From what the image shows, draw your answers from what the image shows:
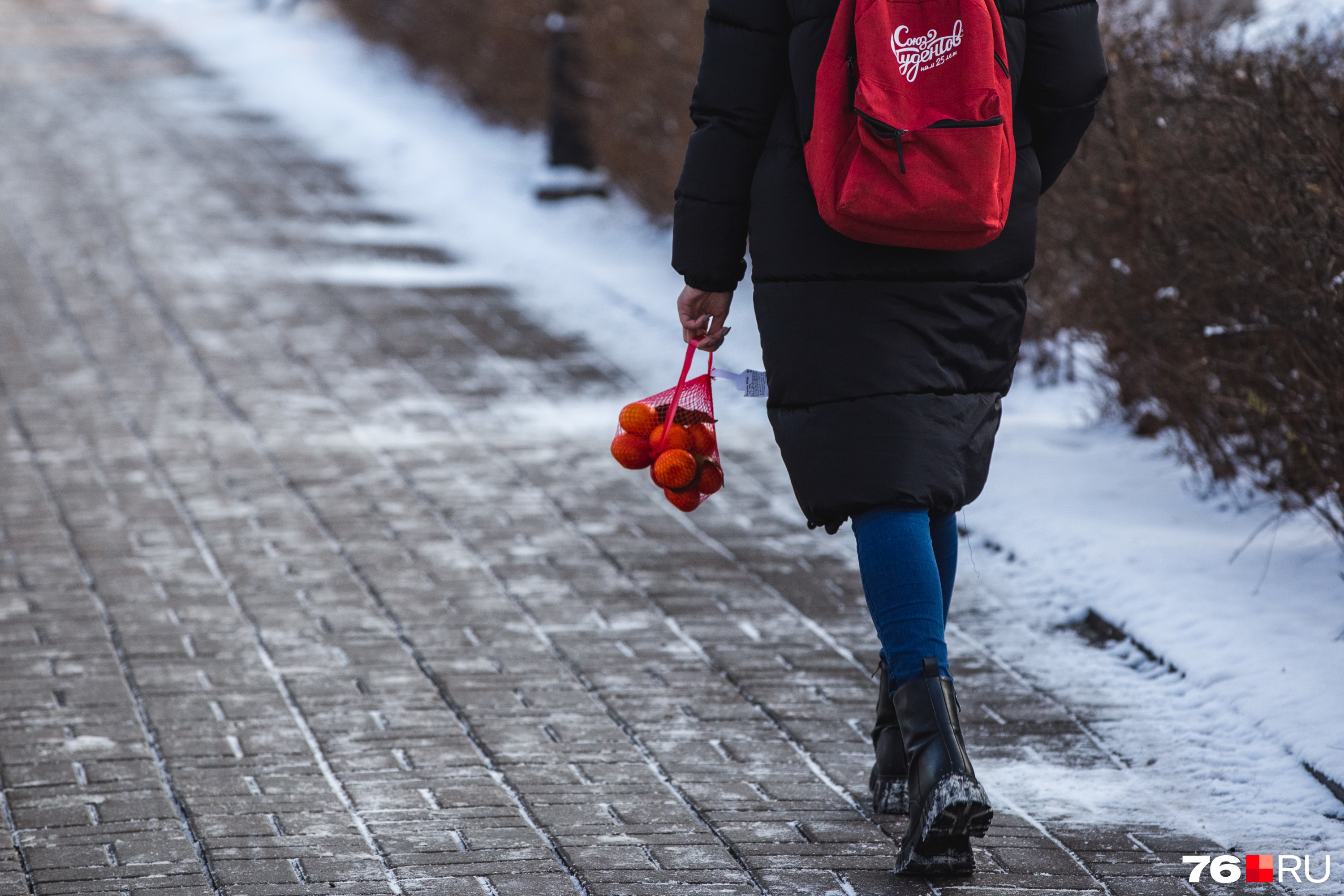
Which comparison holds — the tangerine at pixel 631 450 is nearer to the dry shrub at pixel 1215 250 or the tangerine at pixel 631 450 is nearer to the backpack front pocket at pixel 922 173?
the backpack front pocket at pixel 922 173

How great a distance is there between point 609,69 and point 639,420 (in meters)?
7.65

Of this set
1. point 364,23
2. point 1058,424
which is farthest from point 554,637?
point 364,23

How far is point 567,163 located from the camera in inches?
472

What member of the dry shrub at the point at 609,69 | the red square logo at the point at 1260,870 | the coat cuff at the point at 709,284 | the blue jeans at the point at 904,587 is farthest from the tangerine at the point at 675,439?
the dry shrub at the point at 609,69

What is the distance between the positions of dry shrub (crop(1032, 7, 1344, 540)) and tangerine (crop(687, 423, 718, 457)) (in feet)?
5.69

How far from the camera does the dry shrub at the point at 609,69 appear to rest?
9.68 meters

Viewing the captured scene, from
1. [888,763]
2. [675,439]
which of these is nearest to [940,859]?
[888,763]

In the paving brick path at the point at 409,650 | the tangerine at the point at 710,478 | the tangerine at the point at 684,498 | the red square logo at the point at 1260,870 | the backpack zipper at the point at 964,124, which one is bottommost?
the paving brick path at the point at 409,650

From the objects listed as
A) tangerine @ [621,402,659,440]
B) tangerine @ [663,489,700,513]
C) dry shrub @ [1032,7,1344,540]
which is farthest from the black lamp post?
tangerine @ [663,489,700,513]

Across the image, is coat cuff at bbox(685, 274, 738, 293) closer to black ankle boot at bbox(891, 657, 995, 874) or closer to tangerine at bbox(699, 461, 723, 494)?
tangerine at bbox(699, 461, 723, 494)

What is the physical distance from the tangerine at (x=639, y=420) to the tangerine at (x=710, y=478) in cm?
15

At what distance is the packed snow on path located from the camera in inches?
139

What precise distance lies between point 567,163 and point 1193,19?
6.46 m

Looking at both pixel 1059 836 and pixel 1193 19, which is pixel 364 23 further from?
pixel 1059 836
